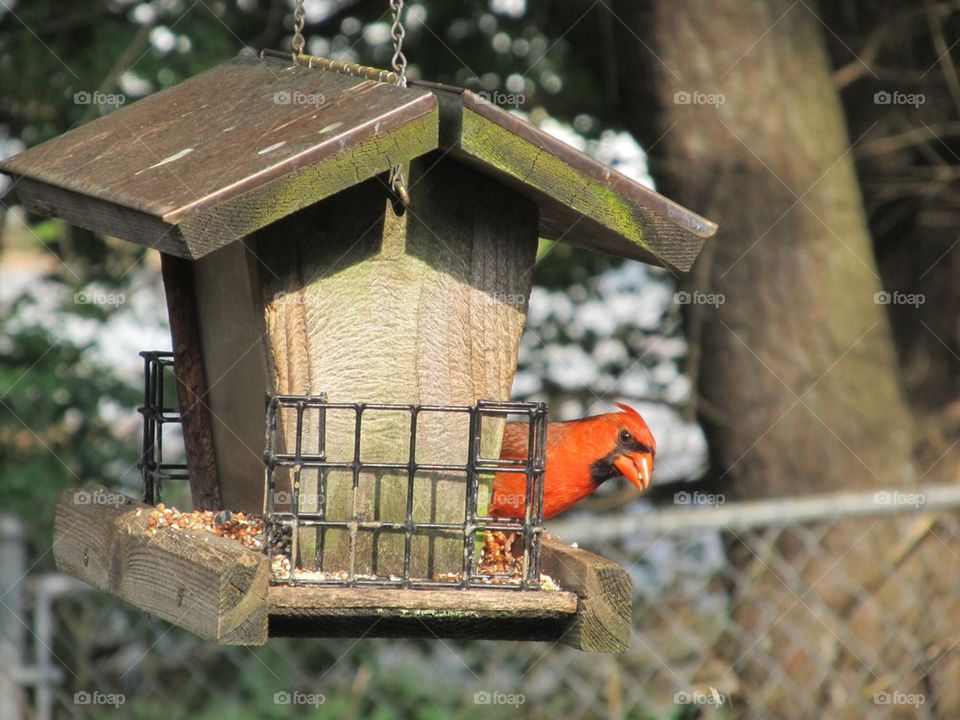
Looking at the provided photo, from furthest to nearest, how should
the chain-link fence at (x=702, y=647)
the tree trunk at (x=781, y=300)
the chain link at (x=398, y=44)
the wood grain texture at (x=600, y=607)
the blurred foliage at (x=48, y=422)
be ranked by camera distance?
the blurred foliage at (x=48, y=422)
the tree trunk at (x=781, y=300)
the chain-link fence at (x=702, y=647)
the chain link at (x=398, y=44)
the wood grain texture at (x=600, y=607)

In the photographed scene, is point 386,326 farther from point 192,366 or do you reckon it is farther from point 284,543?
point 192,366

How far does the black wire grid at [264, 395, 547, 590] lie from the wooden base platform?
0.22ft

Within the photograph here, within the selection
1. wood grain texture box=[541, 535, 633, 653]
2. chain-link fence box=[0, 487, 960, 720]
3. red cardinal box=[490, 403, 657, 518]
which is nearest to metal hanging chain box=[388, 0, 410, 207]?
wood grain texture box=[541, 535, 633, 653]

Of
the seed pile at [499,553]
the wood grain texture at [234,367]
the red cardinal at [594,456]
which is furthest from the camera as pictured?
the red cardinal at [594,456]

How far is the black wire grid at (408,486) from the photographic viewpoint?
238cm

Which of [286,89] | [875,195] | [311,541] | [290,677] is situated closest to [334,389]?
[311,541]

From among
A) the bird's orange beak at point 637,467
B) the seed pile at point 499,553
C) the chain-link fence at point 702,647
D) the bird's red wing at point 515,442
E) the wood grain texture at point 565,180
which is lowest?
the chain-link fence at point 702,647

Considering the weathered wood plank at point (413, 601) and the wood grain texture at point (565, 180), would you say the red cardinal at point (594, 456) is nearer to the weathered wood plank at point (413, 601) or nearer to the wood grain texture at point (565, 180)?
the wood grain texture at point (565, 180)

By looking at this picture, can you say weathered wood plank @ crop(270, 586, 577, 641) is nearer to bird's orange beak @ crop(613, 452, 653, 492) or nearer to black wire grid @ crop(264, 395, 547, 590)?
black wire grid @ crop(264, 395, 547, 590)

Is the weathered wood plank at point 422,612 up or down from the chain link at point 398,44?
down

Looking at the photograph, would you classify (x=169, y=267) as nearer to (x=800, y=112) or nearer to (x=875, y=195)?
(x=800, y=112)

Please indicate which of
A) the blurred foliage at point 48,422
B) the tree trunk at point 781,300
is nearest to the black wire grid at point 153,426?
the blurred foliage at point 48,422

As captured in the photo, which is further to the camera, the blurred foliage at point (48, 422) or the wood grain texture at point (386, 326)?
the blurred foliage at point (48, 422)

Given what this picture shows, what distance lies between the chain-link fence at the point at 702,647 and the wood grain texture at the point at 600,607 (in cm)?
212
